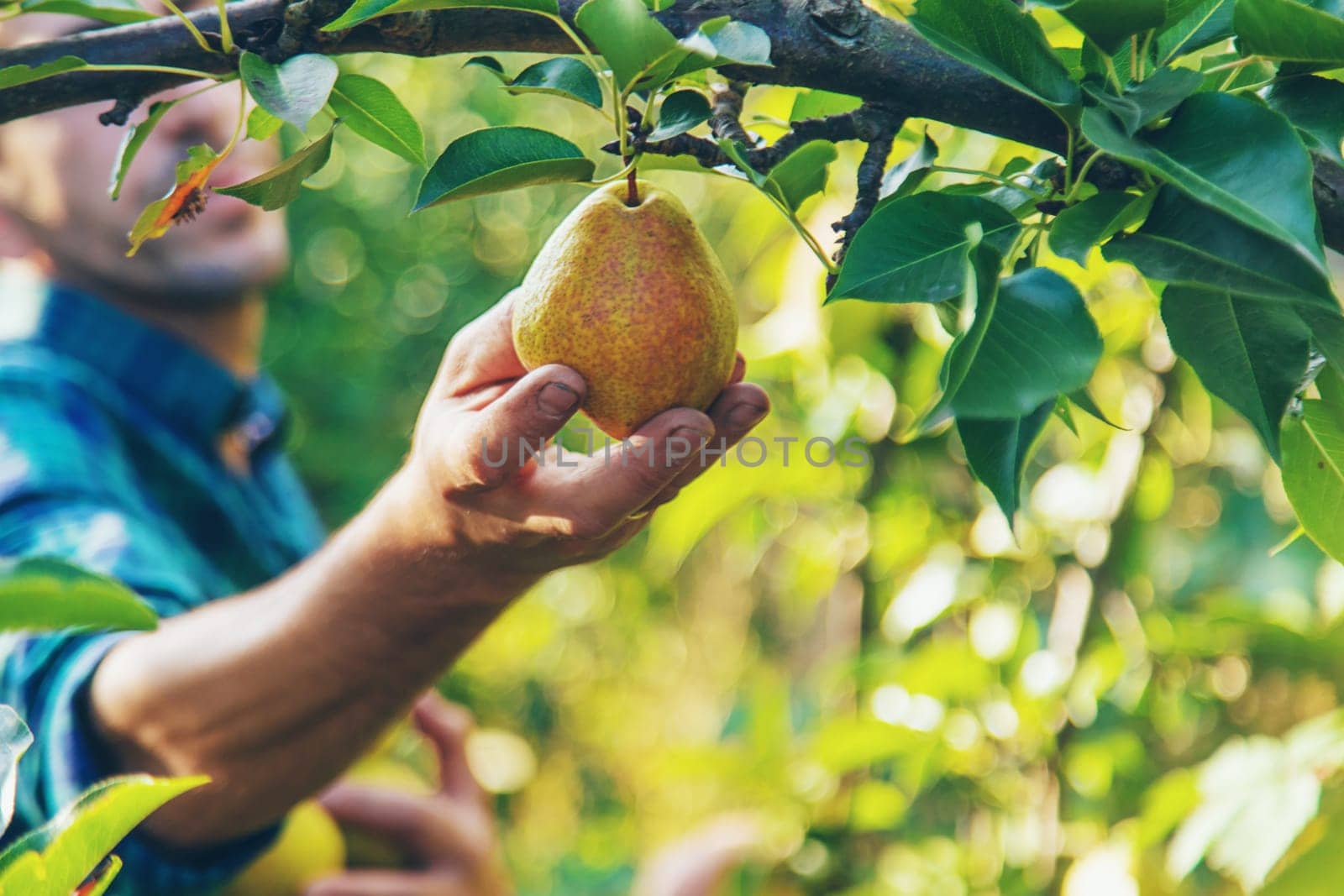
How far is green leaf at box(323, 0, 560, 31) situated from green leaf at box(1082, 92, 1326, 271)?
0.20 m

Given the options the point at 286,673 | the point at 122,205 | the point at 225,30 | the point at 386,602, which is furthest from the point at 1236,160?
the point at 122,205

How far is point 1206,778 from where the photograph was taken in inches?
30.2

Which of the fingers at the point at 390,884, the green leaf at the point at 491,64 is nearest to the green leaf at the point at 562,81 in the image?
the green leaf at the point at 491,64

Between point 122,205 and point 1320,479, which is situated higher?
point 1320,479

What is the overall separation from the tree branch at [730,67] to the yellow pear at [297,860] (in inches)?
25.0

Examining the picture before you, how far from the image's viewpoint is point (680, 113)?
1.45ft

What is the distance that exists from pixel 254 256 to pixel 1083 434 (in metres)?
0.92

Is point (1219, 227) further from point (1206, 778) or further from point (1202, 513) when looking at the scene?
point (1202, 513)

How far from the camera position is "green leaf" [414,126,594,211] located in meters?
0.44

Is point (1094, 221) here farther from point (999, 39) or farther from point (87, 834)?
point (87, 834)

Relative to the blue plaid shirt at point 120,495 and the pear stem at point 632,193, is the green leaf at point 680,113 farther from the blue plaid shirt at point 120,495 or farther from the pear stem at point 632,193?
the blue plaid shirt at point 120,495

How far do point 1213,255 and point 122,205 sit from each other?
119 centimetres

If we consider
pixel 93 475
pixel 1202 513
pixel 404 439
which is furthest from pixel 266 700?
pixel 404 439

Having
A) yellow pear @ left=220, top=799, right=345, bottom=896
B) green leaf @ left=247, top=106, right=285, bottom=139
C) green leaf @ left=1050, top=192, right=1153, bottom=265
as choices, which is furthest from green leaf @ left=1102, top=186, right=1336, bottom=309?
yellow pear @ left=220, top=799, right=345, bottom=896
